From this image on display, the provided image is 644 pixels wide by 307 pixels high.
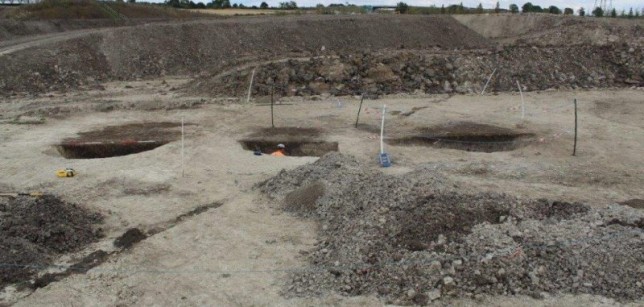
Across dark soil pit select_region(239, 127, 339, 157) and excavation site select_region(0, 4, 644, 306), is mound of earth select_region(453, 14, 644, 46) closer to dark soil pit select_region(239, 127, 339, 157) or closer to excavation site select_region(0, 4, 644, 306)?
excavation site select_region(0, 4, 644, 306)

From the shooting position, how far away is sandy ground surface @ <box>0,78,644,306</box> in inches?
264

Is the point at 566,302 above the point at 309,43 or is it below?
below

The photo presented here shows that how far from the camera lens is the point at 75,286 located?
21.8 feet

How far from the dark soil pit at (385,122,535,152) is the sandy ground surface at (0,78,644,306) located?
19.1 inches

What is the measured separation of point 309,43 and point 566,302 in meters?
27.1

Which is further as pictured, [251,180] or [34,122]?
[34,122]

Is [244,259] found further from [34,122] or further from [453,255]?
[34,122]

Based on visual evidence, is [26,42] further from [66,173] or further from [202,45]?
[66,173]

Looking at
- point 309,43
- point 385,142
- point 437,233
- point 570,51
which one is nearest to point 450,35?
point 309,43

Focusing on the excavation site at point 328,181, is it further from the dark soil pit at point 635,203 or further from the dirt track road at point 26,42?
the dirt track road at point 26,42

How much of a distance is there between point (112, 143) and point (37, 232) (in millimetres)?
6147

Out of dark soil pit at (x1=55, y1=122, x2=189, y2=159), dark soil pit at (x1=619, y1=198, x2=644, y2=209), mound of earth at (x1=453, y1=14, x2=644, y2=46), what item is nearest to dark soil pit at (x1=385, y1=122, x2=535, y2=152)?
dark soil pit at (x1=619, y1=198, x2=644, y2=209)

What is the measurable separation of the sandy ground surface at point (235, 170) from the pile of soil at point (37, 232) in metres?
0.28

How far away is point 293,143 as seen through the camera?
13602 millimetres
